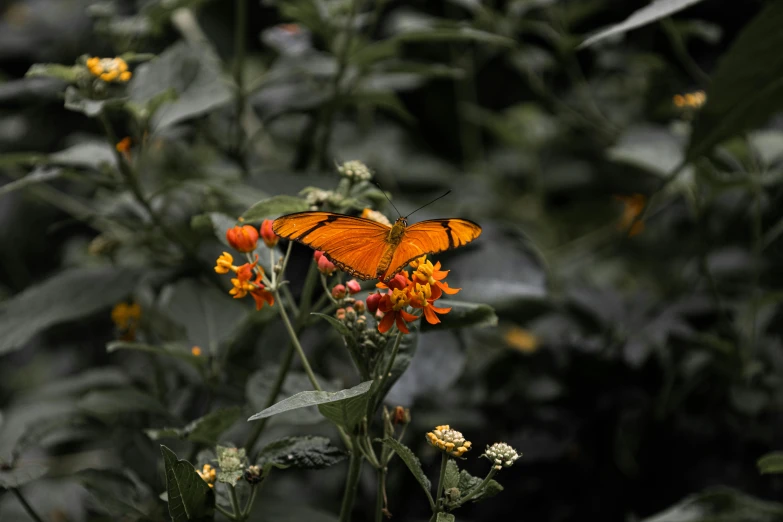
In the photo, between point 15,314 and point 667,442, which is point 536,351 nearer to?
point 667,442

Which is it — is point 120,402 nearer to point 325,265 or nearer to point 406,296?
→ point 325,265

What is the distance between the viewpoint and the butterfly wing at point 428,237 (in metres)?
0.75

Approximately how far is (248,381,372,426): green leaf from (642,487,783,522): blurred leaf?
0.65 metres

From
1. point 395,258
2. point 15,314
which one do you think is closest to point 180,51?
point 15,314

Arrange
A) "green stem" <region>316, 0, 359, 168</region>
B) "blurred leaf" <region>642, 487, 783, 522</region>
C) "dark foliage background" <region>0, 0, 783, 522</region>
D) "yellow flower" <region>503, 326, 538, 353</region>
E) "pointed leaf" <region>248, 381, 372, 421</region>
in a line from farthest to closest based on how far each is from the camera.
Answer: "yellow flower" <region>503, 326, 538, 353</region>
"green stem" <region>316, 0, 359, 168</region>
"dark foliage background" <region>0, 0, 783, 522</region>
"blurred leaf" <region>642, 487, 783, 522</region>
"pointed leaf" <region>248, 381, 372, 421</region>

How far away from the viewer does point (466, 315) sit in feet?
2.99

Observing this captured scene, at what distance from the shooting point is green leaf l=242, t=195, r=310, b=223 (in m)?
0.85

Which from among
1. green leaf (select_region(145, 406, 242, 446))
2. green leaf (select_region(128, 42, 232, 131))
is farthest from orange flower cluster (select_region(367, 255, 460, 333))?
green leaf (select_region(128, 42, 232, 131))

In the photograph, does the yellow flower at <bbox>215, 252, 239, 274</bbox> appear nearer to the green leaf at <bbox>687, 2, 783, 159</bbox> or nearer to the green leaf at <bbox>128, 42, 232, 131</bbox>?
the green leaf at <bbox>128, 42, 232, 131</bbox>

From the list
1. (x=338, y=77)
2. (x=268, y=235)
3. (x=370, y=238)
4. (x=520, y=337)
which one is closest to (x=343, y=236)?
(x=370, y=238)

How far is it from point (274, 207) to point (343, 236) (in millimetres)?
145

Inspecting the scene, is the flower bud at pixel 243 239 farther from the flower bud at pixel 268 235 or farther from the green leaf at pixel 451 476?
the green leaf at pixel 451 476

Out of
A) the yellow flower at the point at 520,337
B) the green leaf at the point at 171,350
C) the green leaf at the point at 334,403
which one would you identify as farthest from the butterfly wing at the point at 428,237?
the yellow flower at the point at 520,337

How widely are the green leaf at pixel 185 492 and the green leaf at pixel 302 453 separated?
0.24 ft
